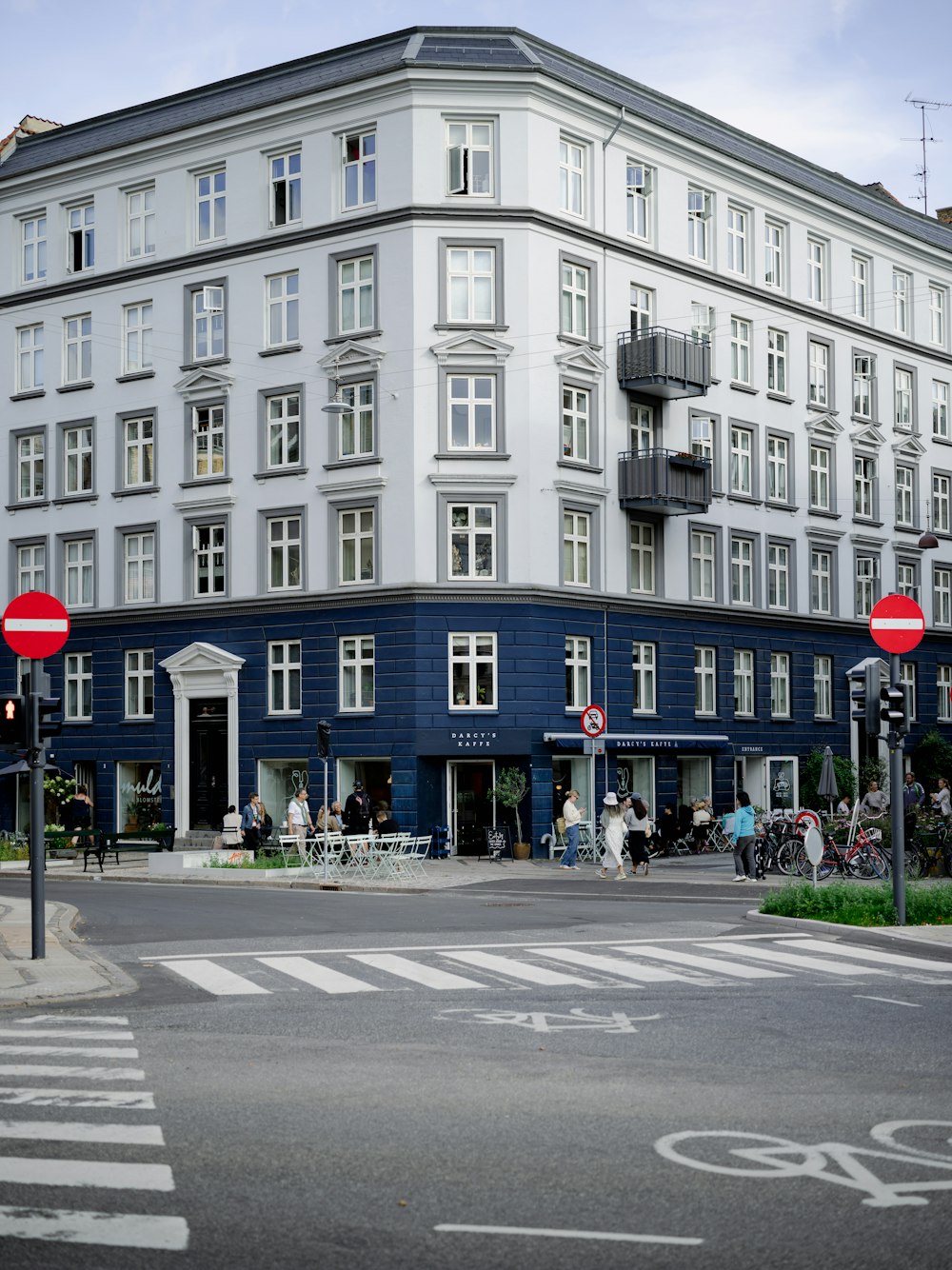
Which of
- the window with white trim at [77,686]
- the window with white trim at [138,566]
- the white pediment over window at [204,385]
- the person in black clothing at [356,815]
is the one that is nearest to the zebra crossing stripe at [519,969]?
the person in black clothing at [356,815]

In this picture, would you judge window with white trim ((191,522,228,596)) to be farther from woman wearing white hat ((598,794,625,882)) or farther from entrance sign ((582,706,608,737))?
woman wearing white hat ((598,794,625,882))

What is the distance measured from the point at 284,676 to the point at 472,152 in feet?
44.6

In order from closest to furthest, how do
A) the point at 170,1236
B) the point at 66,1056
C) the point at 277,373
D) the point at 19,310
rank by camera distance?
the point at 170,1236 → the point at 66,1056 → the point at 277,373 → the point at 19,310

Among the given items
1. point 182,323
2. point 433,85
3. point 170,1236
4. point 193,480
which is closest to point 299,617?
point 193,480

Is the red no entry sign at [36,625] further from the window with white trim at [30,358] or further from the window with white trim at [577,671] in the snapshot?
the window with white trim at [30,358]

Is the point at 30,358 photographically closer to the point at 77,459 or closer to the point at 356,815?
the point at 77,459

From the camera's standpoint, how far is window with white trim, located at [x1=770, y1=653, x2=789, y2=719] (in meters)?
49.2

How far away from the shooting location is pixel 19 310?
49406 millimetres

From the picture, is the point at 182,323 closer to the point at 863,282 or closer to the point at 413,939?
the point at 863,282

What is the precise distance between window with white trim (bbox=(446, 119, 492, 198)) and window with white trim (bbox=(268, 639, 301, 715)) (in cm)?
1193

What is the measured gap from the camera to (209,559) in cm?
4506

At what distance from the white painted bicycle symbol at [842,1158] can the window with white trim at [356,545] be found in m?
33.7

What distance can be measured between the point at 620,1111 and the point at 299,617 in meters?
34.5

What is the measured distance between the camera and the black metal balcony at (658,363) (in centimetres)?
4375
